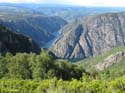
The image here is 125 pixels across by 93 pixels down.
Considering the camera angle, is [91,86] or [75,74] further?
[75,74]

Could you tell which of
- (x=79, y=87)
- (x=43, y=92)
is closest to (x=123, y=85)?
(x=79, y=87)

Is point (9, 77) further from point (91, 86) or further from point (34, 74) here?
point (91, 86)

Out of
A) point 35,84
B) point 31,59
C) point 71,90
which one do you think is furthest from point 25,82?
point 31,59

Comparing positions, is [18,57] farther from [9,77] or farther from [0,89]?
[0,89]

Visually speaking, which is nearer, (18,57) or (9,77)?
(9,77)

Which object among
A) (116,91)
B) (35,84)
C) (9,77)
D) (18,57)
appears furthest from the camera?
(18,57)

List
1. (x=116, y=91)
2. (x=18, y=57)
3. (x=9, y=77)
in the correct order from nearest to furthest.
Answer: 1. (x=116, y=91)
2. (x=9, y=77)
3. (x=18, y=57)
